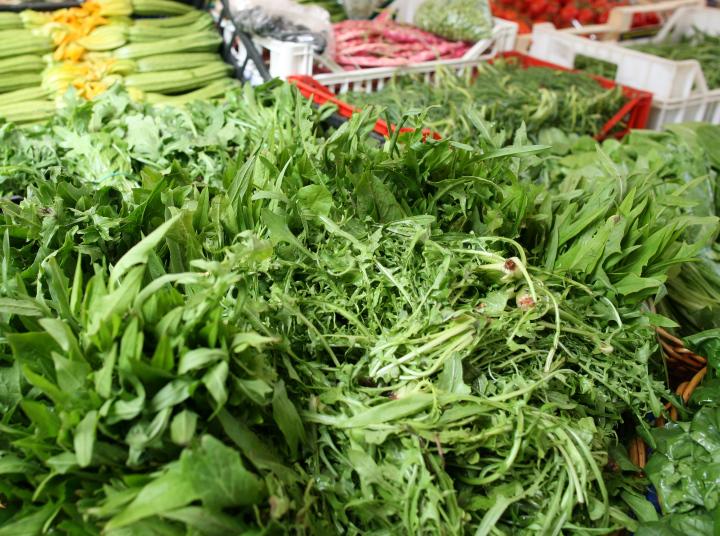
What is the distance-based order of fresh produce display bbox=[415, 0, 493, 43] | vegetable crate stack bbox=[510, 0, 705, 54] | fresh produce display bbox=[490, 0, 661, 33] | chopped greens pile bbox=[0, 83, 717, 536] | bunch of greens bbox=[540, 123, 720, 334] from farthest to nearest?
fresh produce display bbox=[490, 0, 661, 33]
vegetable crate stack bbox=[510, 0, 705, 54]
fresh produce display bbox=[415, 0, 493, 43]
bunch of greens bbox=[540, 123, 720, 334]
chopped greens pile bbox=[0, 83, 717, 536]

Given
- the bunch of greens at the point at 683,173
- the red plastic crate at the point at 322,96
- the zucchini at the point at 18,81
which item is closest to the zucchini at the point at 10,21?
the zucchini at the point at 18,81

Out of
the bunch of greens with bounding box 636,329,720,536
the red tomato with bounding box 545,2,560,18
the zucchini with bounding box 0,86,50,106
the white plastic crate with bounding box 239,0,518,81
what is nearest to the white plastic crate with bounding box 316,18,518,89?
the white plastic crate with bounding box 239,0,518,81

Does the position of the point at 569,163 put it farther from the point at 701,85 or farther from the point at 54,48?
the point at 54,48

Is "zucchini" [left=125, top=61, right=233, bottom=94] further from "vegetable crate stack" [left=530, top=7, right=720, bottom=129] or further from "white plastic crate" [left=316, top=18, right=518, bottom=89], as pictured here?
"vegetable crate stack" [left=530, top=7, right=720, bottom=129]

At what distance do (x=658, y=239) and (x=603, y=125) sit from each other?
1.67 m

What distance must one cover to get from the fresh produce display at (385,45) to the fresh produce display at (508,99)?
0.21m

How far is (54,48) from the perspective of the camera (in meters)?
2.58

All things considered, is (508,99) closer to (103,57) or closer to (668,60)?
(668,60)

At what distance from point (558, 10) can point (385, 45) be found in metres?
2.42

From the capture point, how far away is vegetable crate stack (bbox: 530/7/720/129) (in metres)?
2.74

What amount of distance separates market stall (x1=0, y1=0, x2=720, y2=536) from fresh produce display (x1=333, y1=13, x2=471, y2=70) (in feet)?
3.56

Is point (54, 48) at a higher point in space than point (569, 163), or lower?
higher

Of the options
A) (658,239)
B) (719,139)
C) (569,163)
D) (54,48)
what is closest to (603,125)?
(719,139)

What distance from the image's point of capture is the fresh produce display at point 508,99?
A: 2303 mm
